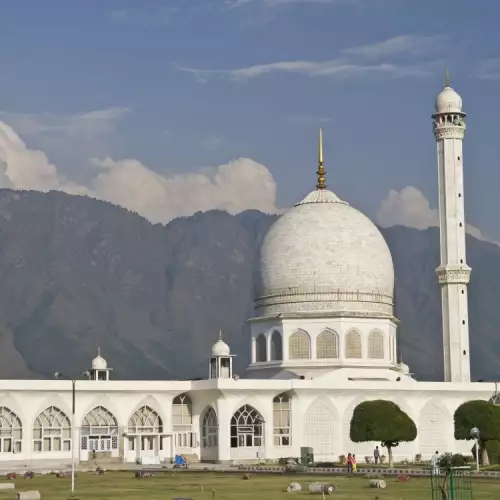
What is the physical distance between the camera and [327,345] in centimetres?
7650

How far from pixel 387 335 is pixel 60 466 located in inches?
902

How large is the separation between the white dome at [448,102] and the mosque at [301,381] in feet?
Answer: 0.20

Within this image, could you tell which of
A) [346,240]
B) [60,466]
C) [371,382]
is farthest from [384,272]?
[60,466]

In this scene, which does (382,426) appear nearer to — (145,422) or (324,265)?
(145,422)

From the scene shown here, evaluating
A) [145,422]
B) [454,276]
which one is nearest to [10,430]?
[145,422]

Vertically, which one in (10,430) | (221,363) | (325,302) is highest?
(325,302)

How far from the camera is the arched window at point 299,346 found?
7681 cm

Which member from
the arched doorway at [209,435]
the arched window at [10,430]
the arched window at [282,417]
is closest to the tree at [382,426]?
the arched window at [282,417]

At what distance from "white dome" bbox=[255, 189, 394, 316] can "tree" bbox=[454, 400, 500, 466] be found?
1235 cm

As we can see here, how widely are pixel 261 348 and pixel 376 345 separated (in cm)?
712

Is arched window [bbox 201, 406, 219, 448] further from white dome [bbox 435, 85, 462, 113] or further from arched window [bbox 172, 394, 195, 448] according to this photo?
white dome [bbox 435, 85, 462, 113]

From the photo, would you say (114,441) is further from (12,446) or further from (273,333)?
(273,333)

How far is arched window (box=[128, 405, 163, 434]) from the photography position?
72625 millimetres

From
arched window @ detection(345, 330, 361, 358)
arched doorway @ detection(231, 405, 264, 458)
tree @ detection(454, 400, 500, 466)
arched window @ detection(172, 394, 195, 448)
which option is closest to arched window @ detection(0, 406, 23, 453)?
arched window @ detection(172, 394, 195, 448)
